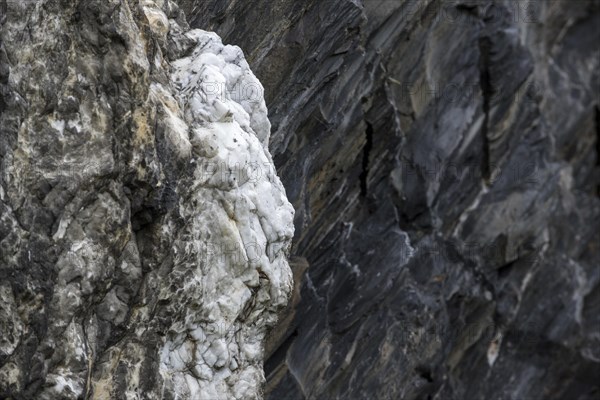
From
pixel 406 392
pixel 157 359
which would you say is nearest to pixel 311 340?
pixel 406 392

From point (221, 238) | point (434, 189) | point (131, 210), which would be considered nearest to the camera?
point (131, 210)

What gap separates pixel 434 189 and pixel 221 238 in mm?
4892

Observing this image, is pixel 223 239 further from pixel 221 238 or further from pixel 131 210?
pixel 131 210

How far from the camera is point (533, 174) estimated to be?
10.9 metres

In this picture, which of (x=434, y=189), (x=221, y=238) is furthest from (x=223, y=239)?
(x=434, y=189)

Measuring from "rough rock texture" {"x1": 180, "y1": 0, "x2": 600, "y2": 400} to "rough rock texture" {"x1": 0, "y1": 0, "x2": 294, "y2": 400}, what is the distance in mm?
1792

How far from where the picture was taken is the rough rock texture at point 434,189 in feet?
26.8

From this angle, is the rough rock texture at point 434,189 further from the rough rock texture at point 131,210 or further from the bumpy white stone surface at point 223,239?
the rough rock texture at point 131,210

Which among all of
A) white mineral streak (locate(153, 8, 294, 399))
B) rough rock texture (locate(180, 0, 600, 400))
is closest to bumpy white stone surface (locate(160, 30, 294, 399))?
white mineral streak (locate(153, 8, 294, 399))

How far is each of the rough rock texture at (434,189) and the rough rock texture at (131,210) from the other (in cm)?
179

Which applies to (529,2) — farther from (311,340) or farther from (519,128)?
(311,340)

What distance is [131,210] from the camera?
5.18 m

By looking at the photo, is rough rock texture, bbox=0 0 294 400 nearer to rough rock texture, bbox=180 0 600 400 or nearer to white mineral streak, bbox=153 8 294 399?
white mineral streak, bbox=153 8 294 399

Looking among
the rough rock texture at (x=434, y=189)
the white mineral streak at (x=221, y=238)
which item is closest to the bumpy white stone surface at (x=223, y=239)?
the white mineral streak at (x=221, y=238)
